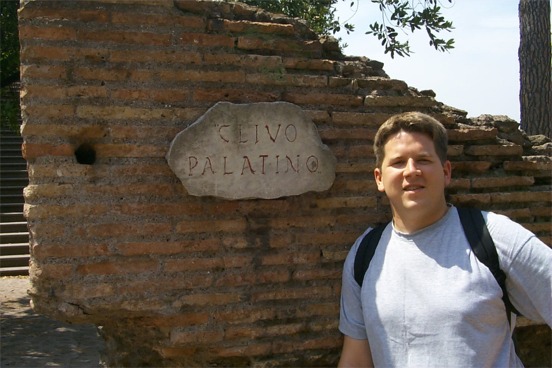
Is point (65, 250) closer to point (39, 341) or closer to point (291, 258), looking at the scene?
point (291, 258)

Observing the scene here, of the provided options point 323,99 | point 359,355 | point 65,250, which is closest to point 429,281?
point 359,355

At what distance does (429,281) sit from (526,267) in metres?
0.34

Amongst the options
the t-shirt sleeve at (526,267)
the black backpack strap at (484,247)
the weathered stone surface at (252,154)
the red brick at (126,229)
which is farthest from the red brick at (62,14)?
the t-shirt sleeve at (526,267)

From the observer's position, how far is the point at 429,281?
233 cm

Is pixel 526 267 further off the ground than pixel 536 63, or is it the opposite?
pixel 536 63

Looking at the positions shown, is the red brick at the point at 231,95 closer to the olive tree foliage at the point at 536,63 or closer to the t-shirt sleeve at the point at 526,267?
the t-shirt sleeve at the point at 526,267

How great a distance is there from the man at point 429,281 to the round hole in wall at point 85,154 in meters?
1.39

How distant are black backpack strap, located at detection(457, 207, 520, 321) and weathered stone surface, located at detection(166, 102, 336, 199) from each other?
1124mm

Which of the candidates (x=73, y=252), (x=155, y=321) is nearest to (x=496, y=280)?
(x=155, y=321)

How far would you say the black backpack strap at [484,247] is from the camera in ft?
7.62

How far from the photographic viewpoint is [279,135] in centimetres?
336

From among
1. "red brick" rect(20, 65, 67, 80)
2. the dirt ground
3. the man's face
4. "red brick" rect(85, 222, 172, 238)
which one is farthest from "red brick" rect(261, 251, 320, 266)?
the dirt ground

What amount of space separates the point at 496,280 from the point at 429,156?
0.53 m

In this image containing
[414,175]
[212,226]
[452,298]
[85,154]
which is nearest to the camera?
[452,298]
